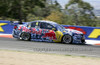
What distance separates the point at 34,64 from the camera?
6.90 meters

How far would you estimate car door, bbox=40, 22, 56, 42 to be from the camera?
13.9m

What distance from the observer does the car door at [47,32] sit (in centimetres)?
1387

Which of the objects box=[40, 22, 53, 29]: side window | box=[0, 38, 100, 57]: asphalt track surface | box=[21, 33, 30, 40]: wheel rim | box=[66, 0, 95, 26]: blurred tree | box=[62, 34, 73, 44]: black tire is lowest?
box=[0, 38, 100, 57]: asphalt track surface

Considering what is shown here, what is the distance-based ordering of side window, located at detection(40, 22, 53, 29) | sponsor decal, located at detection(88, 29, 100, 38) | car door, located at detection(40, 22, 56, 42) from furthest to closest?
sponsor decal, located at detection(88, 29, 100, 38), side window, located at detection(40, 22, 53, 29), car door, located at detection(40, 22, 56, 42)

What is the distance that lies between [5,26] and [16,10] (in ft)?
57.3

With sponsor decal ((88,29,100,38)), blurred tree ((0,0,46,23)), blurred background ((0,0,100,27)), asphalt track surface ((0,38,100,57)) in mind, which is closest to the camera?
asphalt track surface ((0,38,100,57))

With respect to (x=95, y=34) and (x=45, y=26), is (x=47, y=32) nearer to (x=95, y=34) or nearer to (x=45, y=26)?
(x=45, y=26)

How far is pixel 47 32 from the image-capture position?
1395 cm

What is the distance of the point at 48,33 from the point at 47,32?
11 centimetres

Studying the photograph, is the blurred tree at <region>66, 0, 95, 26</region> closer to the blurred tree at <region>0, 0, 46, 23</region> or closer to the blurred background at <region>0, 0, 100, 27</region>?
the blurred background at <region>0, 0, 100, 27</region>

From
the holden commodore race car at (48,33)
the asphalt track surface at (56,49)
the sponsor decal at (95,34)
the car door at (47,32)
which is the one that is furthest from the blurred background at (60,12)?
the asphalt track surface at (56,49)

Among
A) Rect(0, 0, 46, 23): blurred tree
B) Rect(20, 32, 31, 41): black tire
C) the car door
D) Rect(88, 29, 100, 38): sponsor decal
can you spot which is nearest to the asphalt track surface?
the car door

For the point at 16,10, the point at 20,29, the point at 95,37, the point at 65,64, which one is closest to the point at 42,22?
the point at 20,29

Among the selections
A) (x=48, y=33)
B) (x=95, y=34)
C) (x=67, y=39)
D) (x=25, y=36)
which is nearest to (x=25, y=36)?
(x=25, y=36)
